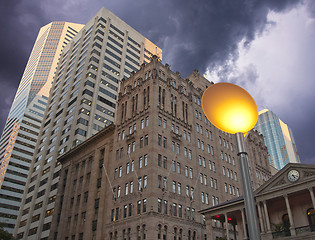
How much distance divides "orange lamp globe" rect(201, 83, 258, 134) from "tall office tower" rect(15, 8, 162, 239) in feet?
282

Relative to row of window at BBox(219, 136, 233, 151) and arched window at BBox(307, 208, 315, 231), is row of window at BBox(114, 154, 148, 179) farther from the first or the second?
row of window at BBox(219, 136, 233, 151)

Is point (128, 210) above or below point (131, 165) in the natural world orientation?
below

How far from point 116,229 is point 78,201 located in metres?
19.6

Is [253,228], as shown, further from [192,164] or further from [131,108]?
[131,108]

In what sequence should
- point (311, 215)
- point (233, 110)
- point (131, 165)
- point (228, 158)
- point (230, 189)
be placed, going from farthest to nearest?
point (228, 158) < point (230, 189) < point (131, 165) < point (311, 215) < point (233, 110)

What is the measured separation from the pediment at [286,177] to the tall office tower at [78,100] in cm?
6557

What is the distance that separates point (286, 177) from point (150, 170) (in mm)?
22368

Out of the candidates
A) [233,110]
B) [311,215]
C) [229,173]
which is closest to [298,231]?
[311,215]

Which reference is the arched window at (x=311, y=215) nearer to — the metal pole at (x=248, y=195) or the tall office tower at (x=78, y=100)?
the metal pole at (x=248, y=195)

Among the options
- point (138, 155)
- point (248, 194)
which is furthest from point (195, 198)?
point (248, 194)

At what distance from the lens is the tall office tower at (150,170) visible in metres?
49.2

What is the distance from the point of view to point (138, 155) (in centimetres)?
5372

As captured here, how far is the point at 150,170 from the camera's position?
49406 mm

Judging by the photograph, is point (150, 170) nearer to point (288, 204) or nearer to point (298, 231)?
point (288, 204)
